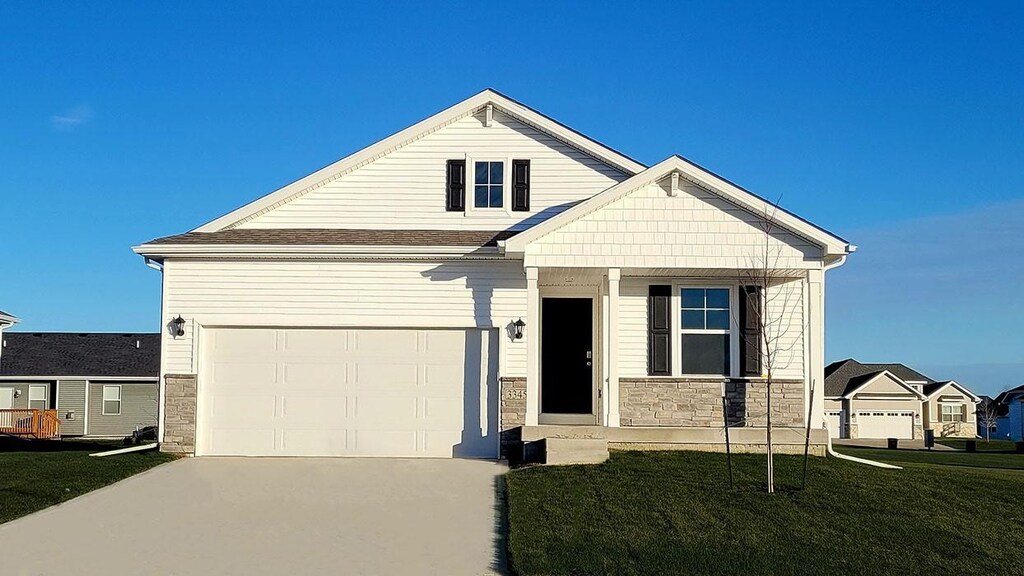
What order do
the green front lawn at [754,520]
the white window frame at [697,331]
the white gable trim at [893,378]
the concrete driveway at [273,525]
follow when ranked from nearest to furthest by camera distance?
the green front lawn at [754,520], the concrete driveway at [273,525], the white window frame at [697,331], the white gable trim at [893,378]

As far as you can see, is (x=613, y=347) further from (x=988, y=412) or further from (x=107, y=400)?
(x=988, y=412)

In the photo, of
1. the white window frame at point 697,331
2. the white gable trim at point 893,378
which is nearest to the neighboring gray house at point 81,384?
the white window frame at point 697,331

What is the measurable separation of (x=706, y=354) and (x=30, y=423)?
25317 mm

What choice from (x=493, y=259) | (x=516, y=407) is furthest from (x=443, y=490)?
(x=493, y=259)

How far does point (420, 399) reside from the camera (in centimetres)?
1580

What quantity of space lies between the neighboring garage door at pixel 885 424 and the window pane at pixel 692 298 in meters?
36.5

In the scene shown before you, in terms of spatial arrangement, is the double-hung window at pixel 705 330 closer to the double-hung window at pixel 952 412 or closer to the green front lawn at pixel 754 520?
the green front lawn at pixel 754 520

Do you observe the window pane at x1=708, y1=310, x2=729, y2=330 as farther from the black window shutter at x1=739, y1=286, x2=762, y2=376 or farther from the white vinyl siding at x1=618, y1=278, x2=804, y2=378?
the white vinyl siding at x1=618, y1=278, x2=804, y2=378

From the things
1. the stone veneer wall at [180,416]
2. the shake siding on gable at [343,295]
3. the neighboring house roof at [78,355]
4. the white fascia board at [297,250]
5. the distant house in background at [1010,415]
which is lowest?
the distant house in background at [1010,415]

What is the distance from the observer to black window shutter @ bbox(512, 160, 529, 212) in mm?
17188

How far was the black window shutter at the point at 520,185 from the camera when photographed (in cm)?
1719

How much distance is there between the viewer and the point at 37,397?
37375mm

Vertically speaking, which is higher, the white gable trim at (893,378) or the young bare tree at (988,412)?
the white gable trim at (893,378)

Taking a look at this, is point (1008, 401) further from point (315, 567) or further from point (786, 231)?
point (315, 567)
